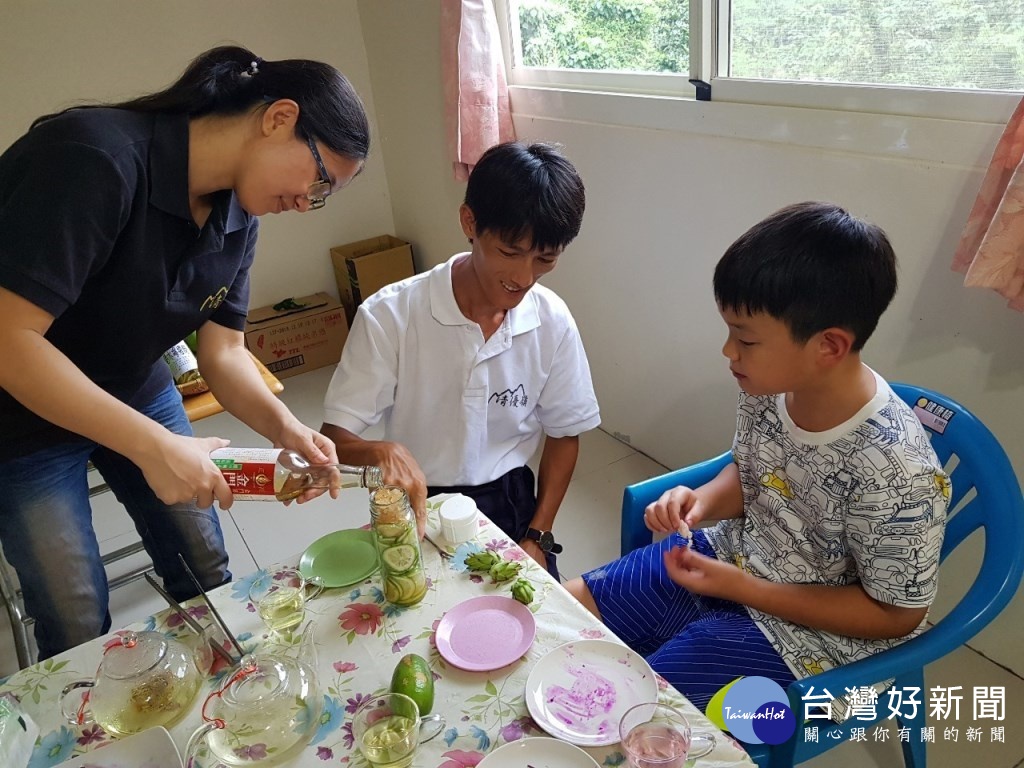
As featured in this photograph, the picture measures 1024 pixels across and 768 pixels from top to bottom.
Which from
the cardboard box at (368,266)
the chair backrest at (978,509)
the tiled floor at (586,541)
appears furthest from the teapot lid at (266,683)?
the cardboard box at (368,266)

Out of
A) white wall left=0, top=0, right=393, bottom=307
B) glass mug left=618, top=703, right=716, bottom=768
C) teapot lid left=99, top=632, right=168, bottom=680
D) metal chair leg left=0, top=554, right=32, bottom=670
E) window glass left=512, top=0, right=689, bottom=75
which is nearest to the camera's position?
glass mug left=618, top=703, right=716, bottom=768

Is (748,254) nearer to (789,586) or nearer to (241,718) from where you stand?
(789,586)

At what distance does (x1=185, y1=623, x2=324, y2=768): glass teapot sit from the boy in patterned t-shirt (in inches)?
21.7

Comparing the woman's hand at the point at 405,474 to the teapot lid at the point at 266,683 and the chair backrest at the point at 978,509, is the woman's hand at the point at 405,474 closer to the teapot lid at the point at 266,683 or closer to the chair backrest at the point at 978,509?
the teapot lid at the point at 266,683

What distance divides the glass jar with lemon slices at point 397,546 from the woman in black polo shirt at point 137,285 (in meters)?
0.20

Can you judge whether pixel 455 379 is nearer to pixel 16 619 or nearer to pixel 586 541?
pixel 586 541

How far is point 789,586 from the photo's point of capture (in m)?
1.10

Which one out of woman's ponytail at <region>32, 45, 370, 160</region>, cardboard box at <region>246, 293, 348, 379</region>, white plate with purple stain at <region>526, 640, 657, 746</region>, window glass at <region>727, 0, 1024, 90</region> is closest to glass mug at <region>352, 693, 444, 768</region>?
white plate with purple stain at <region>526, 640, 657, 746</region>

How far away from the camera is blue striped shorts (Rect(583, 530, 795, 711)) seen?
42.4 inches

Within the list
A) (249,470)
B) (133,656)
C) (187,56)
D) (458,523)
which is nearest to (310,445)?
(249,470)

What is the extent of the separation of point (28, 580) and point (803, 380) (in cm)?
134

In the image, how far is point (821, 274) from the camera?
1006mm

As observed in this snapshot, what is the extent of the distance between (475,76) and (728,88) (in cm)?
102

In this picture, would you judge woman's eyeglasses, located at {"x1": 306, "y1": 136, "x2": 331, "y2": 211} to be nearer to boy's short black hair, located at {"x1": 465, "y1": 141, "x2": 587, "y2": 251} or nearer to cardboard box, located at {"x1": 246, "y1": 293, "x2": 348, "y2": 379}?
boy's short black hair, located at {"x1": 465, "y1": 141, "x2": 587, "y2": 251}
